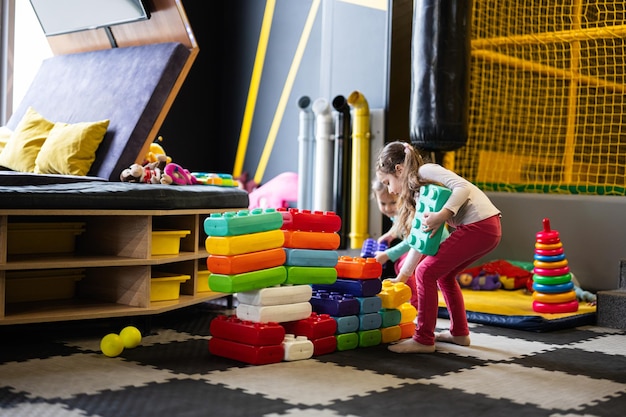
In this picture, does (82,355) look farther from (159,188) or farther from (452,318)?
(452,318)

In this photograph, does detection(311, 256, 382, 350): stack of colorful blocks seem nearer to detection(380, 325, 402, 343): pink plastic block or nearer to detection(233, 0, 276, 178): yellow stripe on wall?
detection(380, 325, 402, 343): pink plastic block

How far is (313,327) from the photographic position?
2.91m

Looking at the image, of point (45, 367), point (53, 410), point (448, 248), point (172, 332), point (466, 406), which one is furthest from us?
point (172, 332)

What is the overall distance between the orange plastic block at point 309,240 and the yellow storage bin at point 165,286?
0.62 metres

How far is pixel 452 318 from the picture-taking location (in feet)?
10.6

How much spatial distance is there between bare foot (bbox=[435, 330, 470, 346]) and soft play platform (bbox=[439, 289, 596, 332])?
20.8 inches

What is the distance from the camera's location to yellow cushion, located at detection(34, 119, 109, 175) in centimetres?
398

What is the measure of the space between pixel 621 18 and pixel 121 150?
3731 millimetres

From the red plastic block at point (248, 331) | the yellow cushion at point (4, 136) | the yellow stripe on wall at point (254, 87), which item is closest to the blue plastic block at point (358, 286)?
the red plastic block at point (248, 331)

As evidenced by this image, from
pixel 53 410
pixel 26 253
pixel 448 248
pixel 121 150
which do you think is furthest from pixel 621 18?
pixel 53 410

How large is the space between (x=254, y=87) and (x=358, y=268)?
3293 mm

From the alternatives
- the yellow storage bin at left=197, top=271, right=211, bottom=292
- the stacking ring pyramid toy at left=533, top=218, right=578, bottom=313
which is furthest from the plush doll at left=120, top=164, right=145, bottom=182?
the stacking ring pyramid toy at left=533, top=218, right=578, bottom=313

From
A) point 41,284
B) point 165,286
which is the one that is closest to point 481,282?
point 165,286

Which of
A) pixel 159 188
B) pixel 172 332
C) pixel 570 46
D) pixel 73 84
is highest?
pixel 570 46
